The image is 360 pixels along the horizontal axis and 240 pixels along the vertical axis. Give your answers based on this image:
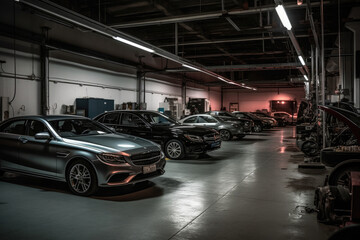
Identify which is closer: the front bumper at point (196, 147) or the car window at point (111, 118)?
the front bumper at point (196, 147)

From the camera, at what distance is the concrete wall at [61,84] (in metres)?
11.0

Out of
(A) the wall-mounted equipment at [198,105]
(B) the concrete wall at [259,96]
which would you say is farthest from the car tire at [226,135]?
(B) the concrete wall at [259,96]

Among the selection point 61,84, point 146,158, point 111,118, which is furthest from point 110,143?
point 61,84

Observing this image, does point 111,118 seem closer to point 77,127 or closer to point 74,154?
point 77,127

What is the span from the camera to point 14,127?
6617 mm

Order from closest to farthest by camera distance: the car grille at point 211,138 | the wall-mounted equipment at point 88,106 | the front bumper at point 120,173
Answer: the front bumper at point 120,173, the car grille at point 211,138, the wall-mounted equipment at point 88,106

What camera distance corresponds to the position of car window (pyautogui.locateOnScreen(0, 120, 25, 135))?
21.0 ft

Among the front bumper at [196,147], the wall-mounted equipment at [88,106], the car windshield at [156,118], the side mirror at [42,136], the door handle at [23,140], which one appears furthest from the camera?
the wall-mounted equipment at [88,106]

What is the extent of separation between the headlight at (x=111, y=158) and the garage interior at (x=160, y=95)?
25.2 inches

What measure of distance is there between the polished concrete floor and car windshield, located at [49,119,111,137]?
1.09 meters

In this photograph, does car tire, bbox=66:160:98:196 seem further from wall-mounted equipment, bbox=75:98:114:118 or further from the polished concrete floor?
wall-mounted equipment, bbox=75:98:114:118

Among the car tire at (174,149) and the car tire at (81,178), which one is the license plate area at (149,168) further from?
the car tire at (174,149)

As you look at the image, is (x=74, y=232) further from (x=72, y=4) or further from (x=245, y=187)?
(x=72, y=4)

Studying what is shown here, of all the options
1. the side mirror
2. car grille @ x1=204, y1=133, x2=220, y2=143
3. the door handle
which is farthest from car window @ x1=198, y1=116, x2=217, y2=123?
the side mirror
